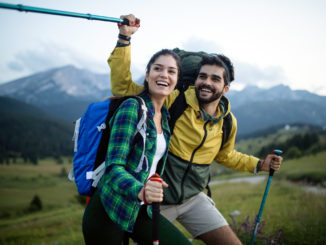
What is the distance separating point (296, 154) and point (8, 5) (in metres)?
74.8

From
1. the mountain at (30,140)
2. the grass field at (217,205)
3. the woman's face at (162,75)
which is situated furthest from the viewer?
the mountain at (30,140)

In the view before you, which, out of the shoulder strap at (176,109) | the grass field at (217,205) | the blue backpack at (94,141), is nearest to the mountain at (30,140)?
the grass field at (217,205)

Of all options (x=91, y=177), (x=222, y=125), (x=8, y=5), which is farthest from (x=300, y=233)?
(x=8, y=5)

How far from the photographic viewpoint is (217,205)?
47.2 ft

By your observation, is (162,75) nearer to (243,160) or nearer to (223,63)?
(223,63)

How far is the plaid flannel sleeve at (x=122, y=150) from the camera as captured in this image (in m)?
2.18

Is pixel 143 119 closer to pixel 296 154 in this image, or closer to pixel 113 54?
pixel 113 54

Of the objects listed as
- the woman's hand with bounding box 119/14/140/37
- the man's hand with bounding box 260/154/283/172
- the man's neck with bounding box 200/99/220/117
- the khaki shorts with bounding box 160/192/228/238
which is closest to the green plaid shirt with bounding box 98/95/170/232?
the woman's hand with bounding box 119/14/140/37

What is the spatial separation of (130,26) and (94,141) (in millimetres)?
1701

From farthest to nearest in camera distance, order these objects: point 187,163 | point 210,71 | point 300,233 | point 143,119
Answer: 1. point 300,233
2. point 210,71
3. point 187,163
4. point 143,119

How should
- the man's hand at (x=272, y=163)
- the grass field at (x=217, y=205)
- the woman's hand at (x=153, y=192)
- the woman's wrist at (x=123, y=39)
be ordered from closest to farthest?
the woman's hand at (x=153, y=192), the woman's wrist at (x=123, y=39), the man's hand at (x=272, y=163), the grass field at (x=217, y=205)

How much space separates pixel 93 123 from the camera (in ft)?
8.98

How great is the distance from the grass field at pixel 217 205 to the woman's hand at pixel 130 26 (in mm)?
5410

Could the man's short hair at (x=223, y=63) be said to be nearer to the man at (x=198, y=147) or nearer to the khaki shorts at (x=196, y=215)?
the man at (x=198, y=147)
